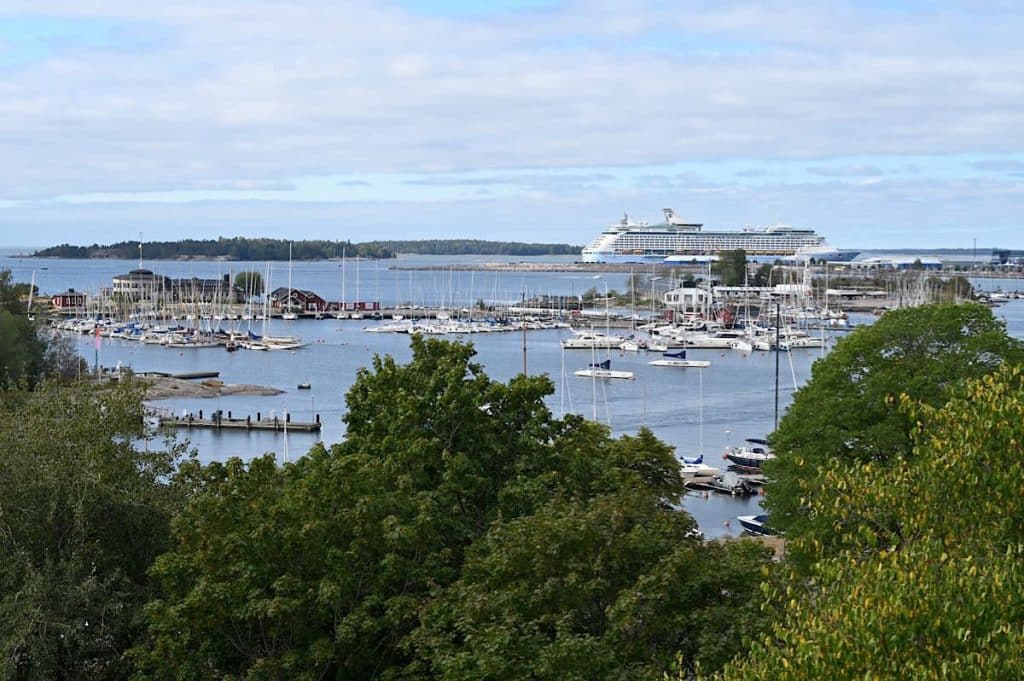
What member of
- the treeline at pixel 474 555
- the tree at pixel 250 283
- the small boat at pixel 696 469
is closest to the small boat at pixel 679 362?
the small boat at pixel 696 469

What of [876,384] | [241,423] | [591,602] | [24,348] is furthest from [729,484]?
[591,602]

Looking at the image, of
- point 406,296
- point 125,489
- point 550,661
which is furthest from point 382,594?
point 406,296

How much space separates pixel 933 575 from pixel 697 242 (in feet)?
569

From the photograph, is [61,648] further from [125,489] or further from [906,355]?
→ [906,355]

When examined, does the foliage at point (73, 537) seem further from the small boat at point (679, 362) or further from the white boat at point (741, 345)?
the white boat at point (741, 345)

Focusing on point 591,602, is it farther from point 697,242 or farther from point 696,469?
point 697,242

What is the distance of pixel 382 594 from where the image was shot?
1446 cm

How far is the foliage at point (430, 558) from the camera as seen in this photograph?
41.6 ft

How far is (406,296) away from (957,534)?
15233cm

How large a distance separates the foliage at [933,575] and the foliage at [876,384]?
9048 mm

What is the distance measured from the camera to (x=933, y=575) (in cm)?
866

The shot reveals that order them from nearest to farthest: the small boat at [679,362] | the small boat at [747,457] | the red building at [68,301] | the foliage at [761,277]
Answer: the small boat at [747,457], the small boat at [679,362], the red building at [68,301], the foliage at [761,277]

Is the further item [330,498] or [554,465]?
[554,465]

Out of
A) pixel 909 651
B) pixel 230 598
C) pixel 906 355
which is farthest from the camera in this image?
pixel 906 355
